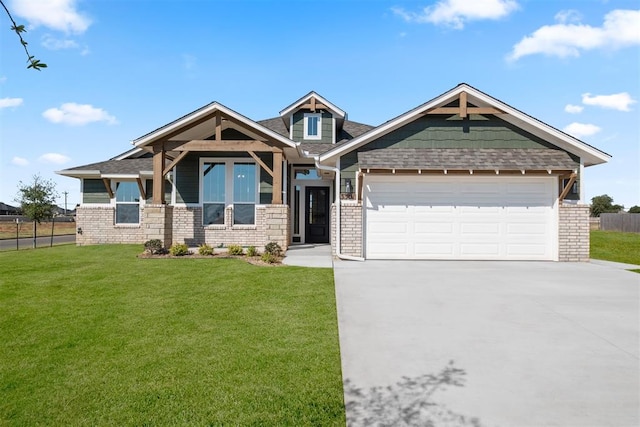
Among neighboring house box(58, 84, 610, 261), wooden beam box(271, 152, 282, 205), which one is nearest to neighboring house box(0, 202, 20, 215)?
neighboring house box(58, 84, 610, 261)

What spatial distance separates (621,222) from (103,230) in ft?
115

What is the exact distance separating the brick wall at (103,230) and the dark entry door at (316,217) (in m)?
7.28

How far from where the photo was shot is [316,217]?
15664mm

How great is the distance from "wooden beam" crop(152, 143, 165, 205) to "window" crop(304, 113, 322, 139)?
593 centimetres

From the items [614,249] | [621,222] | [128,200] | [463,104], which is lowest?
[614,249]

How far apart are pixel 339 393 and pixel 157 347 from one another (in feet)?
7.58

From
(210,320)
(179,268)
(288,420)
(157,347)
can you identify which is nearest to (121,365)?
(157,347)

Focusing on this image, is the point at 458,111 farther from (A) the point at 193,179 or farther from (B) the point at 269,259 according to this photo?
(A) the point at 193,179

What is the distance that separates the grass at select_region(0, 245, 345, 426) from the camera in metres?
3.03

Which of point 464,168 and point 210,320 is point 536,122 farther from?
point 210,320

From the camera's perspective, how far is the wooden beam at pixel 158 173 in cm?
1248

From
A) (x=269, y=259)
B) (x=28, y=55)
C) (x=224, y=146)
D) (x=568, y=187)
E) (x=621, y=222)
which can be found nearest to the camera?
(x=28, y=55)

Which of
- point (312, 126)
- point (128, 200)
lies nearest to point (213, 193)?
point (128, 200)

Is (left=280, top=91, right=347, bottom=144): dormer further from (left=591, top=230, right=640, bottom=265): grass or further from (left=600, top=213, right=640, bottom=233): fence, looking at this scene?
(left=600, top=213, right=640, bottom=233): fence
